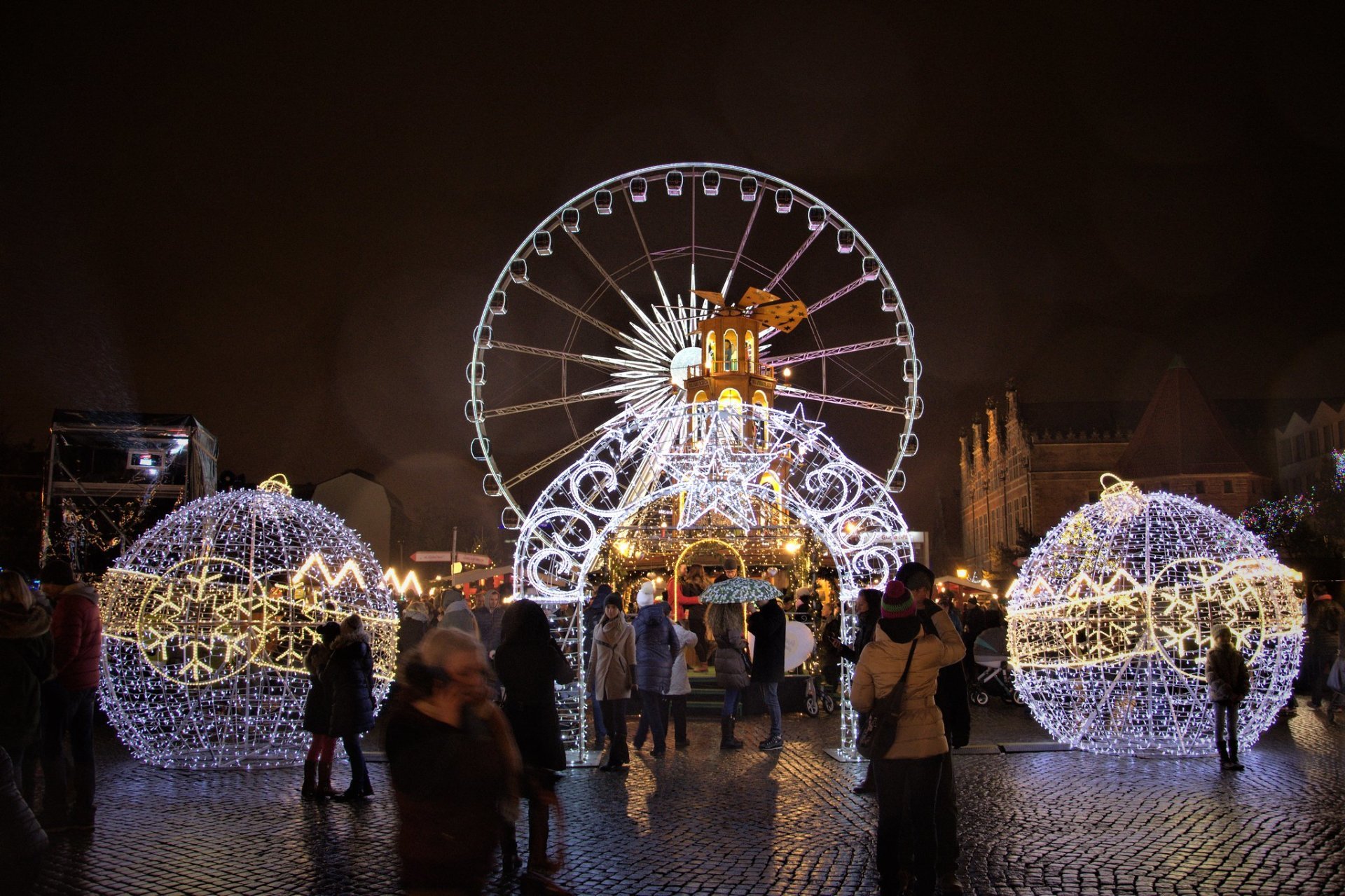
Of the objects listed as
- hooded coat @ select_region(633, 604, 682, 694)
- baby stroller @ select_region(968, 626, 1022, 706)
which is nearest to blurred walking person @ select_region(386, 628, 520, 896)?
→ hooded coat @ select_region(633, 604, 682, 694)

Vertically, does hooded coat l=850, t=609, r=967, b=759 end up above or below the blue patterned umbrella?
below

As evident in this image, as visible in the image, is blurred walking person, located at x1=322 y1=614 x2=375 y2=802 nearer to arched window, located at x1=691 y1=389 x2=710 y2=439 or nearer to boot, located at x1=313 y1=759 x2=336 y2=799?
boot, located at x1=313 y1=759 x2=336 y2=799

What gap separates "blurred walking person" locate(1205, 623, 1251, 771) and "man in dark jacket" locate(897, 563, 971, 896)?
424 cm

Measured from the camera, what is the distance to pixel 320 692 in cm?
875

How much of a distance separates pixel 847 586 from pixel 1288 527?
3285cm

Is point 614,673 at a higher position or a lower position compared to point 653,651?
lower

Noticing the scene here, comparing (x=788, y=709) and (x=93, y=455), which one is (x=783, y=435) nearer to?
(x=788, y=709)

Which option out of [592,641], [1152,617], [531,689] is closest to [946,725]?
[531,689]

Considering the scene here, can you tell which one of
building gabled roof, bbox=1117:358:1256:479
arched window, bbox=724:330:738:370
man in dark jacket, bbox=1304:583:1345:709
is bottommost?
man in dark jacket, bbox=1304:583:1345:709

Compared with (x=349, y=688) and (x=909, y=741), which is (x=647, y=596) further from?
(x=909, y=741)

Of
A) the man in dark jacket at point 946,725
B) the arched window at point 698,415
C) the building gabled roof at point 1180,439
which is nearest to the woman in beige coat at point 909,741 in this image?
the man in dark jacket at point 946,725

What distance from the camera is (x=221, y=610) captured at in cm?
1048

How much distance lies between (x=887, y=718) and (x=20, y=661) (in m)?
4.95

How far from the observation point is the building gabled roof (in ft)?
187
